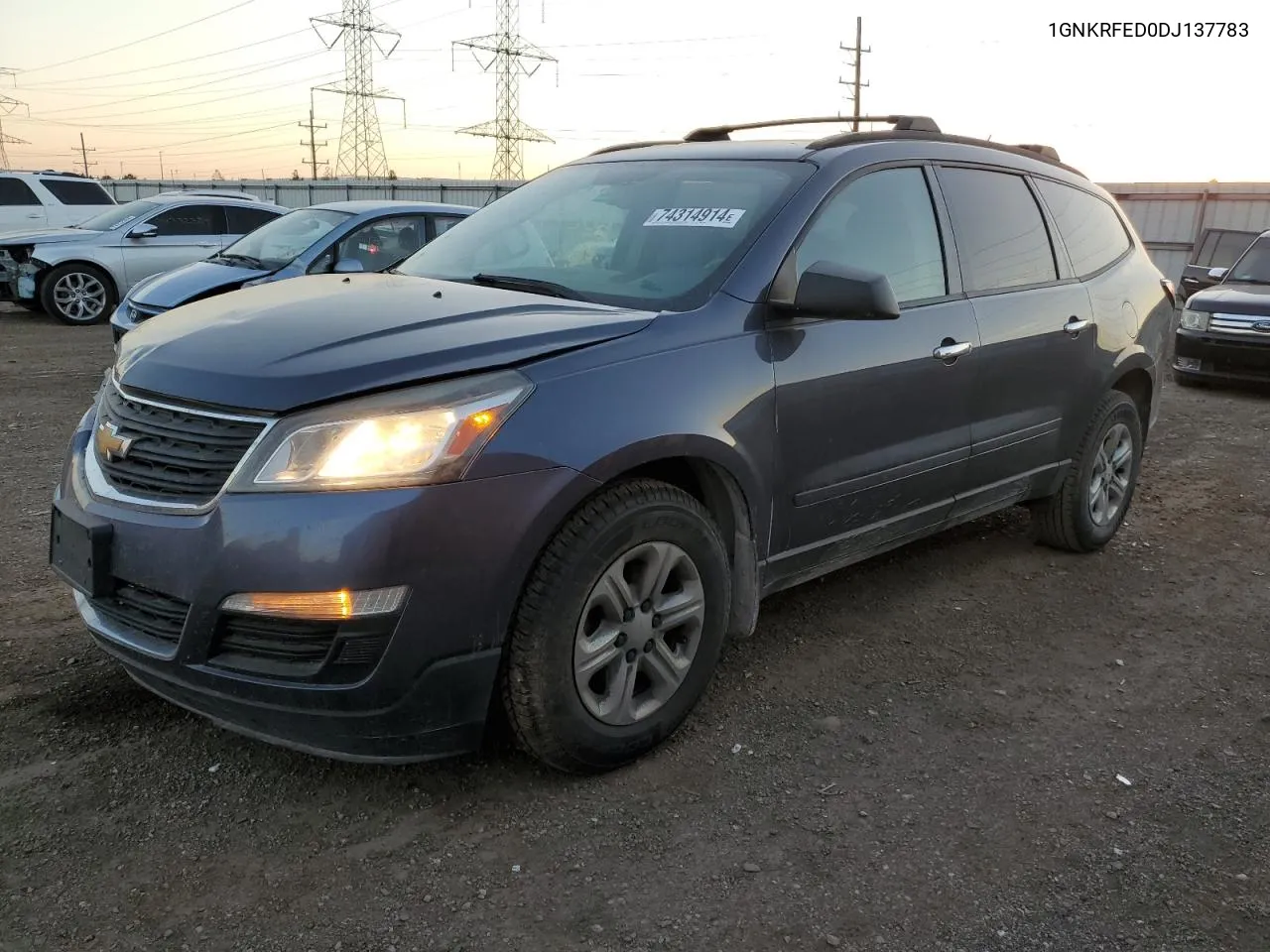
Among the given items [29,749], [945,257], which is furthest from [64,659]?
[945,257]

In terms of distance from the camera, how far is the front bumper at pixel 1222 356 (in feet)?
32.3

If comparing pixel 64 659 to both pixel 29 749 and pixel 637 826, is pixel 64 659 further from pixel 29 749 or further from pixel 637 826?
pixel 637 826

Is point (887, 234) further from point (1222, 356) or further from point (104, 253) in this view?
point (104, 253)

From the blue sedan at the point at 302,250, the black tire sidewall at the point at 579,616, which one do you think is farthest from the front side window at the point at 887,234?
the blue sedan at the point at 302,250

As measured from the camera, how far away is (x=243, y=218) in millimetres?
13414

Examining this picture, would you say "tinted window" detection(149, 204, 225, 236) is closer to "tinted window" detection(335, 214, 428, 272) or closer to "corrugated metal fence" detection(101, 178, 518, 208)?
"tinted window" detection(335, 214, 428, 272)

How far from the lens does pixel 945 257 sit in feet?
12.4

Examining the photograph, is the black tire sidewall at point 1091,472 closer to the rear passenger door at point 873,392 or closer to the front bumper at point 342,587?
the rear passenger door at point 873,392

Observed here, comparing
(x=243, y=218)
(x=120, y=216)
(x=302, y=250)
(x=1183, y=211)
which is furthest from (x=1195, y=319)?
(x=1183, y=211)

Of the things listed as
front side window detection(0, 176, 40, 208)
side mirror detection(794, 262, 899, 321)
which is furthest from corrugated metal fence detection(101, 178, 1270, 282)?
side mirror detection(794, 262, 899, 321)

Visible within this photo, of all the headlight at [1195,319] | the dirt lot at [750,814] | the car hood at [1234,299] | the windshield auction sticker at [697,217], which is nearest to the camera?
the dirt lot at [750,814]

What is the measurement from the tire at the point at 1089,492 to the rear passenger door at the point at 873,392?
1.03 meters

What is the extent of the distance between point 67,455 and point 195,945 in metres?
1.51

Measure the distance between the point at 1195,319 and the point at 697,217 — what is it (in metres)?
8.83
